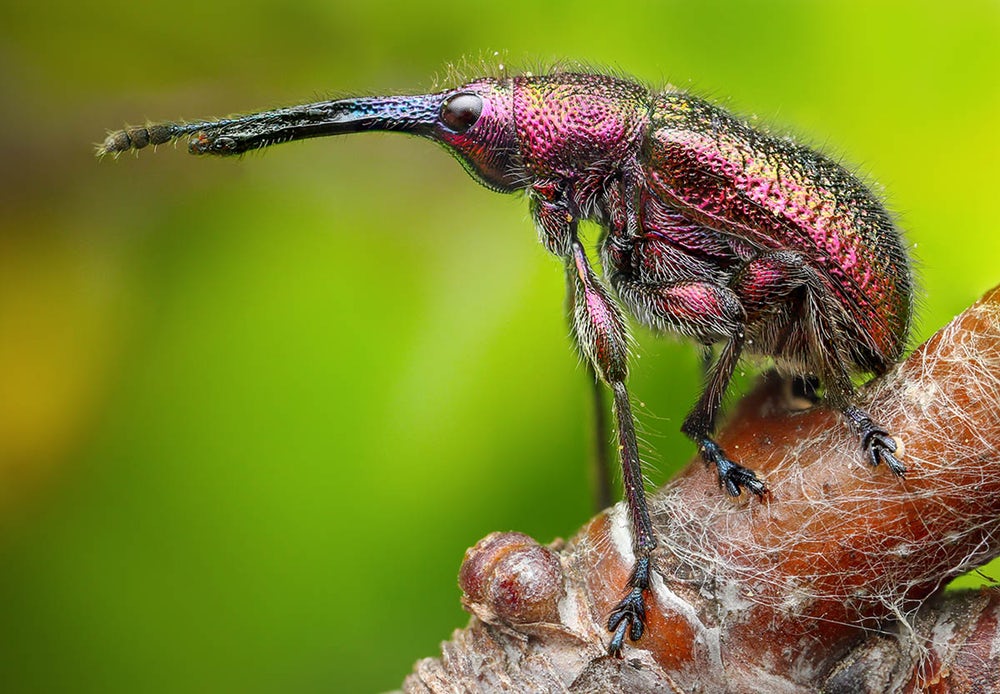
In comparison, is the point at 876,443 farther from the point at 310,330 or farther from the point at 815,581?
the point at 310,330

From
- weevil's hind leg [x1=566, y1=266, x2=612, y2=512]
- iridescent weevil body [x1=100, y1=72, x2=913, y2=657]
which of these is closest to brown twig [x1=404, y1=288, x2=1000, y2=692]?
iridescent weevil body [x1=100, y1=72, x2=913, y2=657]

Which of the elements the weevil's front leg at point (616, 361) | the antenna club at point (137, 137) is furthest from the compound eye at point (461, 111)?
the antenna club at point (137, 137)

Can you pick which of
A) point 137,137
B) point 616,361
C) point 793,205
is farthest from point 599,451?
point 137,137

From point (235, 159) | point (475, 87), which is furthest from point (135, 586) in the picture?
point (475, 87)

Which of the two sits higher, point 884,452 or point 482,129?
point 482,129

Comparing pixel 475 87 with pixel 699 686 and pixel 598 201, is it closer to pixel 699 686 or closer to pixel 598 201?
pixel 598 201

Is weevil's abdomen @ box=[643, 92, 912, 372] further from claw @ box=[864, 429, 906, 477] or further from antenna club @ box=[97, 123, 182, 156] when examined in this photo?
antenna club @ box=[97, 123, 182, 156]
